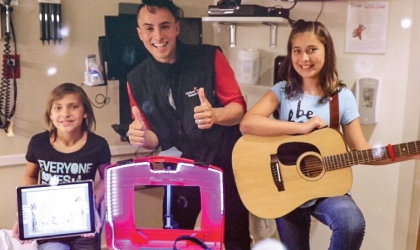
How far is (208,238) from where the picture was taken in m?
1.86

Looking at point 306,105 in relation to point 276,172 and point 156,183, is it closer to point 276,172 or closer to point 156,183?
point 276,172

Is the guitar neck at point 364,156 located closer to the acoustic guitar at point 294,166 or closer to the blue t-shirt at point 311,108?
the acoustic guitar at point 294,166

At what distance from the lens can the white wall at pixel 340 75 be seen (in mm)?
1931

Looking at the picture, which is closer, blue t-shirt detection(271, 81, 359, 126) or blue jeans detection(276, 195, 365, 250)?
blue jeans detection(276, 195, 365, 250)

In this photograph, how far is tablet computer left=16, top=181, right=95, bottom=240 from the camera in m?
1.91

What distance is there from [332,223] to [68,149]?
121cm

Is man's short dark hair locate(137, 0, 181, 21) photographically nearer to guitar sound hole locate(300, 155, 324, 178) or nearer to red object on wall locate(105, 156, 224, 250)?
red object on wall locate(105, 156, 224, 250)

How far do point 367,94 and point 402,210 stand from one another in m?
0.55

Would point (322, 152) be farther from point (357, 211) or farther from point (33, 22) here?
point (33, 22)

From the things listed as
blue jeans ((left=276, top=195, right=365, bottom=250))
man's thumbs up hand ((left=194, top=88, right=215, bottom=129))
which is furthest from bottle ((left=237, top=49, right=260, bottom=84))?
Result: blue jeans ((left=276, top=195, right=365, bottom=250))

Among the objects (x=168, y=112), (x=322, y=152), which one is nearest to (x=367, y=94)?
(x=322, y=152)

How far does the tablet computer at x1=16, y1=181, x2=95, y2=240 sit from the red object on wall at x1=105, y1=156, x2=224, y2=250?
15cm

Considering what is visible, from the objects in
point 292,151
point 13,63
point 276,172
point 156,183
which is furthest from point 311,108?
point 13,63

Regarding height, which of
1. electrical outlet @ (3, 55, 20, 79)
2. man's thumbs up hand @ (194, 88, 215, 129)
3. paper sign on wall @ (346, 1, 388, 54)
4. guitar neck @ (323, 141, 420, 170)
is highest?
paper sign on wall @ (346, 1, 388, 54)
